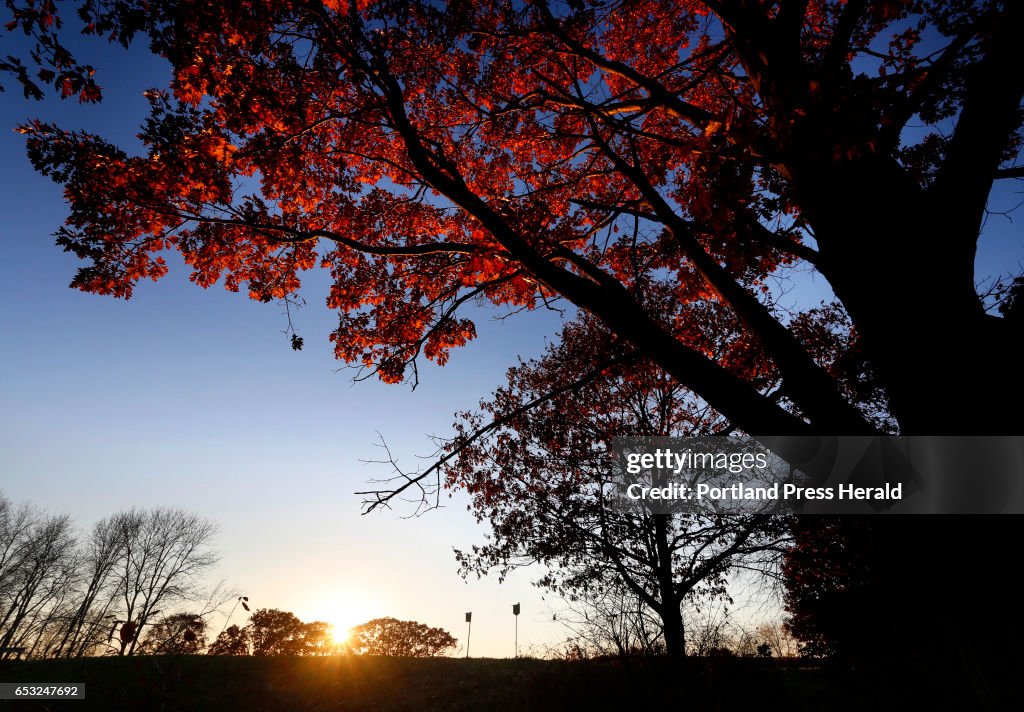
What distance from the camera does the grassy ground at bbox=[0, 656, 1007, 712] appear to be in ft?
18.0

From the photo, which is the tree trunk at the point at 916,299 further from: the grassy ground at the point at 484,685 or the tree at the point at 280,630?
A: the tree at the point at 280,630

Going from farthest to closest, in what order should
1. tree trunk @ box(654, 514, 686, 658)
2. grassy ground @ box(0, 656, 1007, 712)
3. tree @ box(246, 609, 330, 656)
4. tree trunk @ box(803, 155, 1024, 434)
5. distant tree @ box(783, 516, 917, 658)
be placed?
1. tree @ box(246, 609, 330, 656)
2. tree trunk @ box(654, 514, 686, 658)
3. distant tree @ box(783, 516, 917, 658)
4. grassy ground @ box(0, 656, 1007, 712)
5. tree trunk @ box(803, 155, 1024, 434)

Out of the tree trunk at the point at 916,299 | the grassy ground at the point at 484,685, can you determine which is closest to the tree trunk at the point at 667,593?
the grassy ground at the point at 484,685

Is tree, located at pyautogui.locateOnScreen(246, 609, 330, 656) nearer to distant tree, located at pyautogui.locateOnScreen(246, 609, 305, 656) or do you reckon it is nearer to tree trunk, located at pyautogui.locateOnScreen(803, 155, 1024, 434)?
distant tree, located at pyautogui.locateOnScreen(246, 609, 305, 656)

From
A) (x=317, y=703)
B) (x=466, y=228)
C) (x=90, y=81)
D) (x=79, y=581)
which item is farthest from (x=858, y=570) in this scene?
(x=79, y=581)

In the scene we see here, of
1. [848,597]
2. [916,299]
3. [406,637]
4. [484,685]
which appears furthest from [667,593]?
[406,637]

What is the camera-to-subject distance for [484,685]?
41.3 feet

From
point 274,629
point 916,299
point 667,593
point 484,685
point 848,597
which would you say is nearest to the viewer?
A: point 916,299

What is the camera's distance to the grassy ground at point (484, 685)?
5.50m

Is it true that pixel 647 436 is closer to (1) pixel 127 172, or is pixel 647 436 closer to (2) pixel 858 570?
(2) pixel 858 570

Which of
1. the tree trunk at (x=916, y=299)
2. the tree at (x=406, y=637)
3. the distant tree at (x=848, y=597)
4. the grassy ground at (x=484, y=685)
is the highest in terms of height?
the tree trunk at (x=916, y=299)

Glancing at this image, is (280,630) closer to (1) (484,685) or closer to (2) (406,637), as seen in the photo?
(2) (406,637)

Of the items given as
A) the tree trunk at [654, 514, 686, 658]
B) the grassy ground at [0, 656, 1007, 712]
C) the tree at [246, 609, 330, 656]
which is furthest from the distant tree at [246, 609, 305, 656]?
the tree trunk at [654, 514, 686, 658]

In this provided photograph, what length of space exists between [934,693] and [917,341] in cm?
483
